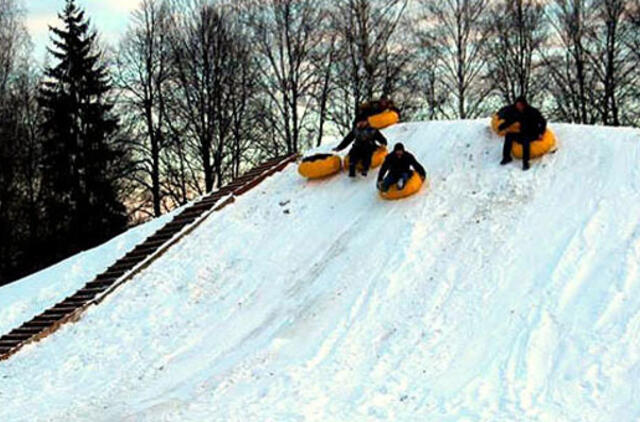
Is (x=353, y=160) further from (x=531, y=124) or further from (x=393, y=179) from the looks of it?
(x=531, y=124)

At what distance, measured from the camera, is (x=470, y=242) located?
9.98 meters

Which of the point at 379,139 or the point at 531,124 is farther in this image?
the point at 379,139

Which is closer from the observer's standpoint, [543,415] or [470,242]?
[543,415]

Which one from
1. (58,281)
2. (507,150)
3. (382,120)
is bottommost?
(58,281)

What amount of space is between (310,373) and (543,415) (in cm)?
265

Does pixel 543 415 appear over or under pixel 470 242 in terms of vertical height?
under

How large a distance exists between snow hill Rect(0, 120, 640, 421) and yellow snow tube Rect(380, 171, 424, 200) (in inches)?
5.5

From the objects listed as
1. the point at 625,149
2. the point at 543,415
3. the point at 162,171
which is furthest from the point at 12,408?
the point at 162,171

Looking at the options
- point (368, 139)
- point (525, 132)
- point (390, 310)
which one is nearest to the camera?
point (390, 310)

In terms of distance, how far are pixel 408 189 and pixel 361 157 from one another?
178 cm

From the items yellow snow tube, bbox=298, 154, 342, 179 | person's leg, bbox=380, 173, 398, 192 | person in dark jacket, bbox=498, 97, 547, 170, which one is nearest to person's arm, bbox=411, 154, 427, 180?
person's leg, bbox=380, 173, 398, 192

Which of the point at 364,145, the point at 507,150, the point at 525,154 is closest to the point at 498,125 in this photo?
the point at 507,150

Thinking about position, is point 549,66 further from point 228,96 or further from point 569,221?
point 569,221

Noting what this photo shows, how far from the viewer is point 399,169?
38.0ft
